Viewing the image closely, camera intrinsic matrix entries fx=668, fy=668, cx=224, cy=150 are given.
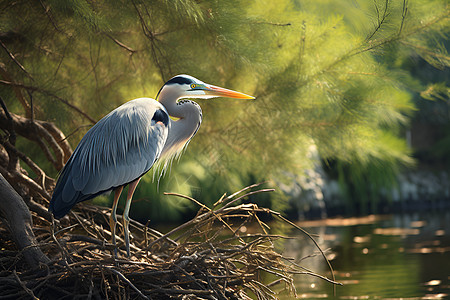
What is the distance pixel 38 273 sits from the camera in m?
2.53

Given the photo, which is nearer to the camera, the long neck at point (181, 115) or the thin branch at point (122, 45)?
the long neck at point (181, 115)

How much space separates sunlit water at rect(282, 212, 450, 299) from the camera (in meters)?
3.63

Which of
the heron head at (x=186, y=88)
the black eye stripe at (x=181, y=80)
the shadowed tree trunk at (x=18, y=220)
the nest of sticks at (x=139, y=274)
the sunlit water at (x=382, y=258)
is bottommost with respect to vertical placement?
the sunlit water at (x=382, y=258)

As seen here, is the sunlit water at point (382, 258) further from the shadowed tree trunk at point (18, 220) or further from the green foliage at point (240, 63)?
the shadowed tree trunk at point (18, 220)

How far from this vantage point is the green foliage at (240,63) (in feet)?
10.8

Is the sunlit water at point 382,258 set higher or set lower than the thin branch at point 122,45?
lower

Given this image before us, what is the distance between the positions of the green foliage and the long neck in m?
0.40

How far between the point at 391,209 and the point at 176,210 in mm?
3269

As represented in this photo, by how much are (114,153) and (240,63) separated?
956 millimetres

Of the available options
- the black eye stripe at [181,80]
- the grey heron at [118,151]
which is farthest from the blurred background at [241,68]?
the grey heron at [118,151]

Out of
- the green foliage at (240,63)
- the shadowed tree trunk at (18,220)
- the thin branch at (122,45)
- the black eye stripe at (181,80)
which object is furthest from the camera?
the thin branch at (122,45)

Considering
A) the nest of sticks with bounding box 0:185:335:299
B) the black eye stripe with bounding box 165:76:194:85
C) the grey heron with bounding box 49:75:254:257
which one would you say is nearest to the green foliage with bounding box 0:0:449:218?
the black eye stripe with bounding box 165:76:194:85

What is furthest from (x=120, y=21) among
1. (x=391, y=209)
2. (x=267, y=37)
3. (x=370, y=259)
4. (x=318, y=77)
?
(x=391, y=209)

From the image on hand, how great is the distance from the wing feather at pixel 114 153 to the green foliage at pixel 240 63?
47cm
